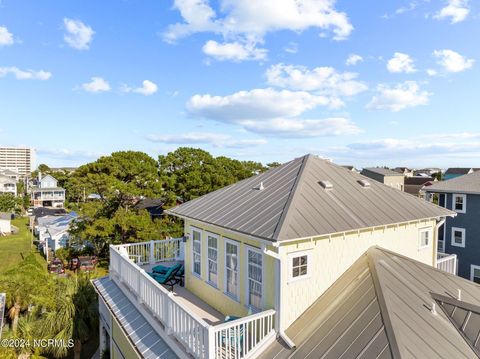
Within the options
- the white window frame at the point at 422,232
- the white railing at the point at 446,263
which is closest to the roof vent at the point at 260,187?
the white window frame at the point at 422,232

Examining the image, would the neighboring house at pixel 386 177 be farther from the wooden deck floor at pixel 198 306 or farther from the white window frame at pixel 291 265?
the white window frame at pixel 291 265

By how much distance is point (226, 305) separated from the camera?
27.3 feet

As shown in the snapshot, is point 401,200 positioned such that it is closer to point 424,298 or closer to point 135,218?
point 424,298

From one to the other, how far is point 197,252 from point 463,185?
1975 centimetres

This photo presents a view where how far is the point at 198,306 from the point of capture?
905 centimetres

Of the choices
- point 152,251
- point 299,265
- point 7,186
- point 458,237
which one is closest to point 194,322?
point 299,265

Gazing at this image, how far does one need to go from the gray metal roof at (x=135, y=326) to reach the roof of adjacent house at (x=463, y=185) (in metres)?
20.7

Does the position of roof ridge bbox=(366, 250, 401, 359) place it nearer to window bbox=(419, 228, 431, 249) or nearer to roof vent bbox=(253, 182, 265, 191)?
window bbox=(419, 228, 431, 249)

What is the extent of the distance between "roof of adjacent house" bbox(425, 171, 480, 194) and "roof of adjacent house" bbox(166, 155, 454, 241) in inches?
520

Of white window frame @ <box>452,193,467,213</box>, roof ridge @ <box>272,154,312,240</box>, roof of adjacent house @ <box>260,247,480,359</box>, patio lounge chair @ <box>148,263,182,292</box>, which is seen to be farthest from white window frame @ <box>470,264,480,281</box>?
patio lounge chair @ <box>148,263,182,292</box>

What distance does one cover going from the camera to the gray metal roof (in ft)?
22.7

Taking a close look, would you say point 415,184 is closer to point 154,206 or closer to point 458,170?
point 458,170

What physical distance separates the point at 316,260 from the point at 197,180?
76.9ft

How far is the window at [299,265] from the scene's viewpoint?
6422 millimetres
